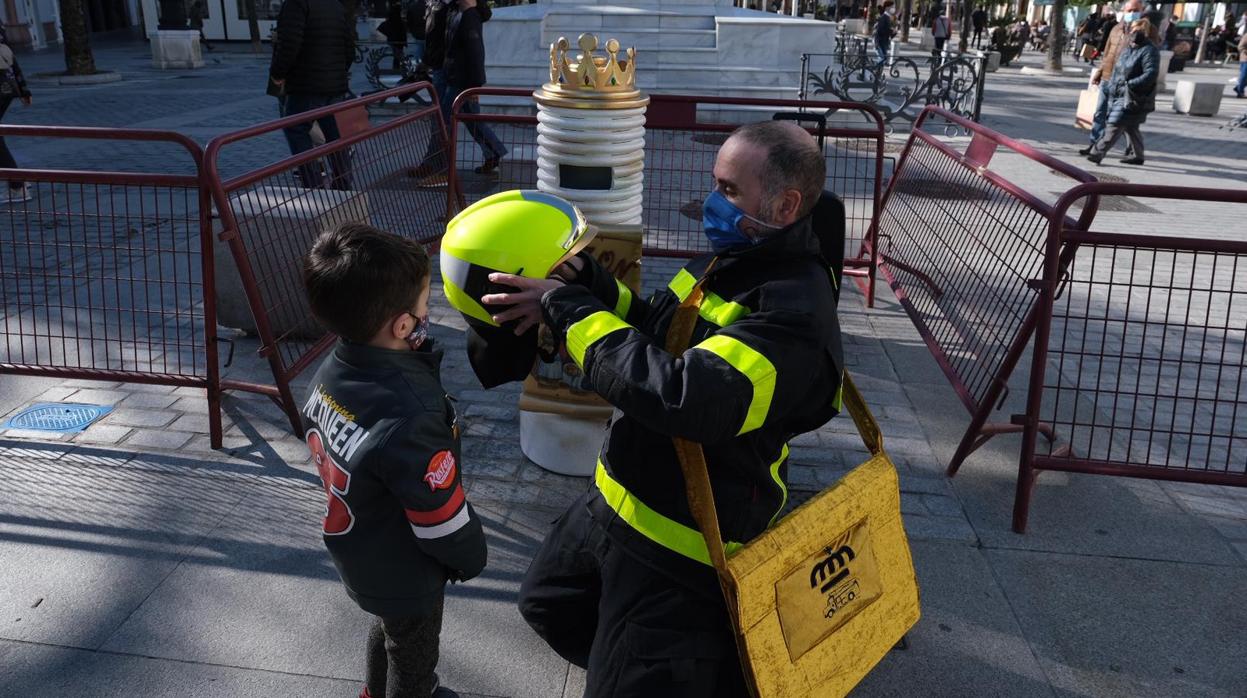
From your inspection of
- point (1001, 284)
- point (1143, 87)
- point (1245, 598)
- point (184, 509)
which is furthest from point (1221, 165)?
point (184, 509)

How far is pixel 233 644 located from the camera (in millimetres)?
3053

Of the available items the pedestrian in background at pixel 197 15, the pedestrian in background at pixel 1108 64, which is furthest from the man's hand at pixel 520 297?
the pedestrian in background at pixel 197 15

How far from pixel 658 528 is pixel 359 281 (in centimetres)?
94

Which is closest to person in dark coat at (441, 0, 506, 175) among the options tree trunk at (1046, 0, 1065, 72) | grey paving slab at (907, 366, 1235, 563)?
grey paving slab at (907, 366, 1235, 563)

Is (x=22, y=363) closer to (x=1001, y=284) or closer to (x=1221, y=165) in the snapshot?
(x=1001, y=284)

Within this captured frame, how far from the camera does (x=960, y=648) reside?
3.15 m

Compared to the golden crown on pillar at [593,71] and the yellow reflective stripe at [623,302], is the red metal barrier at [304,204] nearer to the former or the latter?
the golden crown on pillar at [593,71]

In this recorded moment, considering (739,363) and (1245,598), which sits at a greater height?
(739,363)

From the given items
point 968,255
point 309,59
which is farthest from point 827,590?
point 309,59

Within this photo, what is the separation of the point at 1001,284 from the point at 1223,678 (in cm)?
212

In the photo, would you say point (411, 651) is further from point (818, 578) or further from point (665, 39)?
point (665, 39)

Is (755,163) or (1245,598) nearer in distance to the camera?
(755,163)

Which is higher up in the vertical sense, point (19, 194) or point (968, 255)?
point (968, 255)

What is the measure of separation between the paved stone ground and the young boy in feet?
2.26
